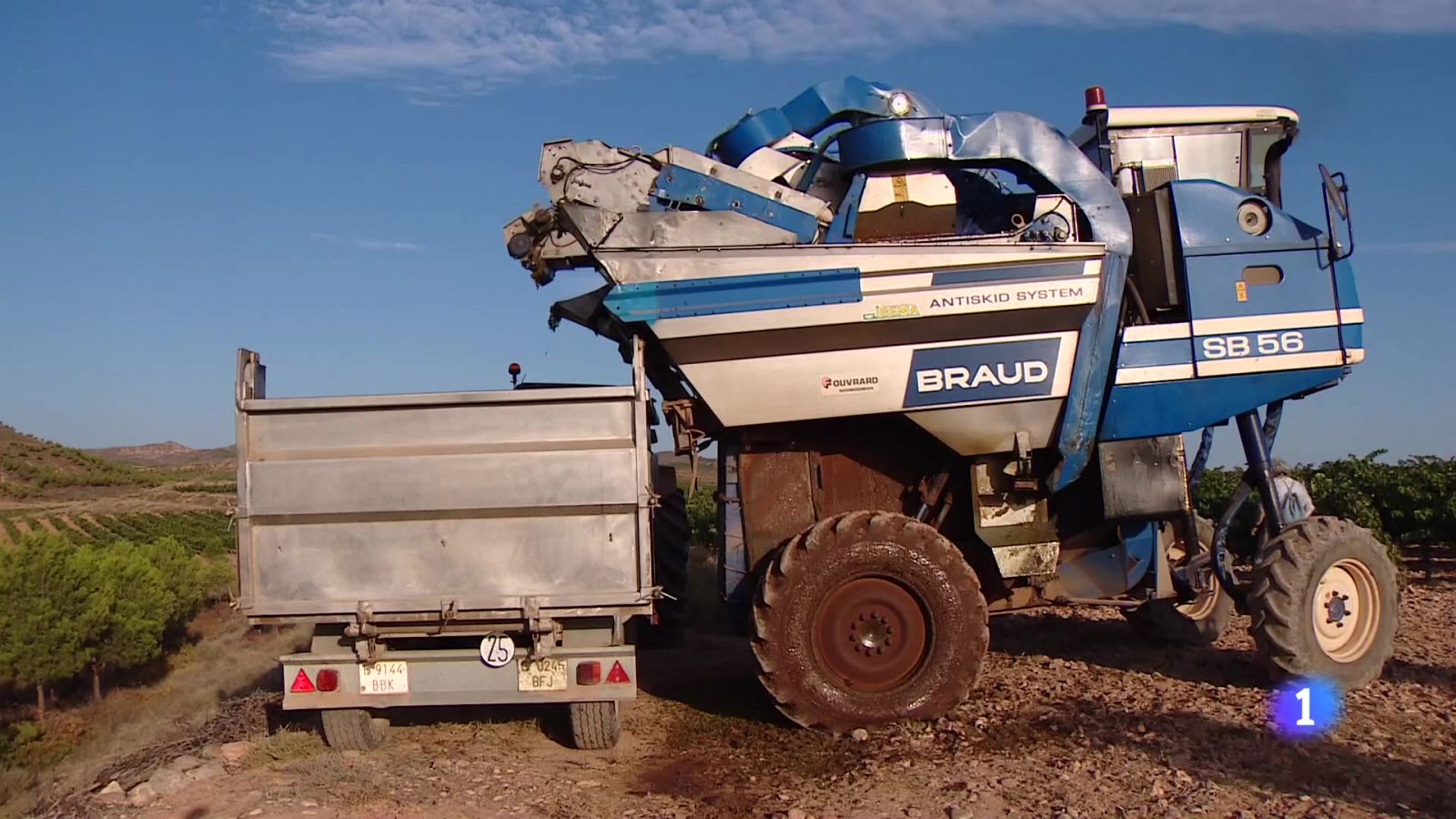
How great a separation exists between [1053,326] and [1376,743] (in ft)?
9.16

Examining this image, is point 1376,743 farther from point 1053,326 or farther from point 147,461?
point 147,461

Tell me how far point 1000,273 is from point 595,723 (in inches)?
140

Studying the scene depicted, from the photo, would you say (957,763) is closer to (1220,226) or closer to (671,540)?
(671,540)

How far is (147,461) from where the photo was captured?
12762 cm

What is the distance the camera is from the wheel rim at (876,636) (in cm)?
636

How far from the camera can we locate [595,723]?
236 inches

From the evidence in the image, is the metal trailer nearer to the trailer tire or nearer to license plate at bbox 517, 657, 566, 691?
license plate at bbox 517, 657, 566, 691

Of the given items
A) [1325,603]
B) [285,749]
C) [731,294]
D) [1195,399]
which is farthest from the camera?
[1195,399]

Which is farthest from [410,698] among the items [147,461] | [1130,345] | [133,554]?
[147,461]

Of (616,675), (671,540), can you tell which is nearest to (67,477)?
(671,540)

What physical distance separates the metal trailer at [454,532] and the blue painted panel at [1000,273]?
1.98 meters

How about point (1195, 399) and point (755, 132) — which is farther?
point (755, 132)

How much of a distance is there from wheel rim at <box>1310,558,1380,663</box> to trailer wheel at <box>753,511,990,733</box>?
2.27 meters

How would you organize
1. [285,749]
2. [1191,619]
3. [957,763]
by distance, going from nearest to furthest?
[957,763]
[285,749]
[1191,619]
